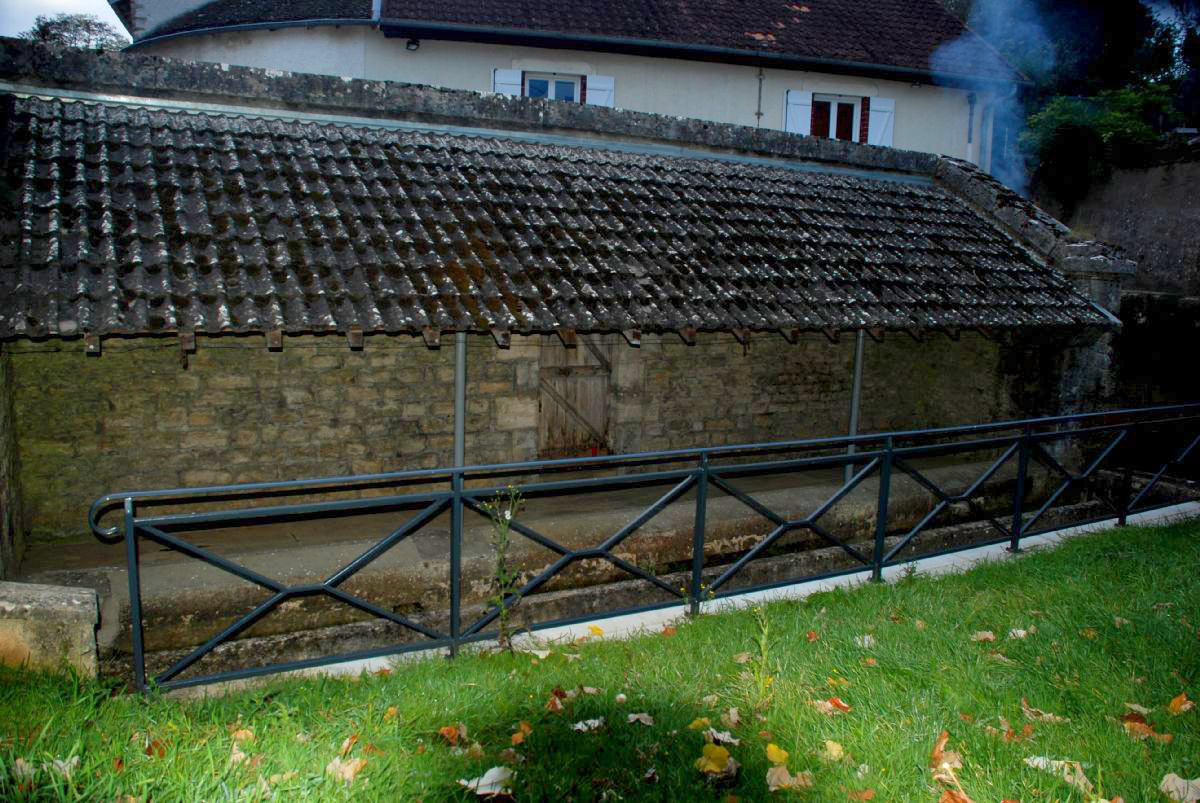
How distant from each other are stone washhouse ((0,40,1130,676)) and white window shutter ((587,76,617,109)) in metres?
5.38

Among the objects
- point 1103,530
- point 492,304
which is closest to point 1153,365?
point 1103,530

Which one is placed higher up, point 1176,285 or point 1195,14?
point 1195,14

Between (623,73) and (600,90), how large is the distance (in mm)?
601

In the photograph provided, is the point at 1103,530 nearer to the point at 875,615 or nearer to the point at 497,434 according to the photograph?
the point at 875,615

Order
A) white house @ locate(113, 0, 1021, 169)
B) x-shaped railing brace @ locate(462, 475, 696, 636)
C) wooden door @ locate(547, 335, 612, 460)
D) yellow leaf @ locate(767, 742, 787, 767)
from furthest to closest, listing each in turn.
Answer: white house @ locate(113, 0, 1021, 169), wooden door @ locate(547, 335, 612, 460), x-shaped railing brace @ locate(462, 475, 696, 636), yellow leaf @ locate(767, 742, 787, 767)

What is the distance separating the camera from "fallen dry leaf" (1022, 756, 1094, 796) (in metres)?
3.21

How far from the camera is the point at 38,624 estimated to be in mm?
3686

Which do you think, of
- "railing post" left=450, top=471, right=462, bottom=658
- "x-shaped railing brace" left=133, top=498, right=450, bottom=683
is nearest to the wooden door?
"railing post" left=450, top=471, right=462, bottom=658

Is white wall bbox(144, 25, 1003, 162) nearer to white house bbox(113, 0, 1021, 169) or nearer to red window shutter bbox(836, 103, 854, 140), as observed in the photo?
white house bbox(113, 0, 1021, 169)

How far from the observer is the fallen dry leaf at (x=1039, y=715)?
12.1 ft

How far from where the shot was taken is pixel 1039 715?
12.4ft

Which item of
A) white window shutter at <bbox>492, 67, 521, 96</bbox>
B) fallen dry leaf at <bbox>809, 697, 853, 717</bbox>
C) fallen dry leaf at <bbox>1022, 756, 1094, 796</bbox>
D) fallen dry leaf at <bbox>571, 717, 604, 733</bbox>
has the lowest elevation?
fallen dry leaf at <bbox>809, 697, 853, 717</bbox>

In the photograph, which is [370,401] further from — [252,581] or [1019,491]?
[1019,491]

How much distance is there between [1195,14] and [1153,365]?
9972 mm
